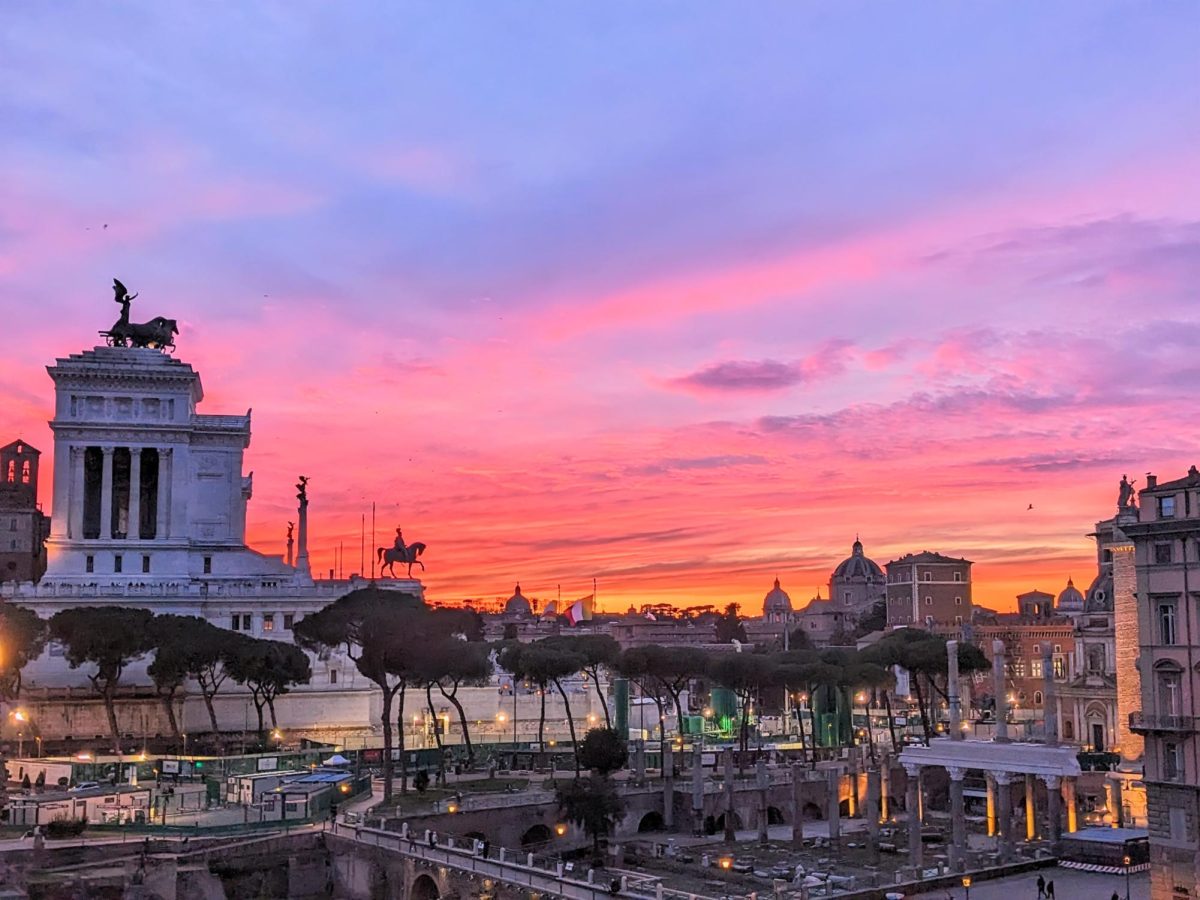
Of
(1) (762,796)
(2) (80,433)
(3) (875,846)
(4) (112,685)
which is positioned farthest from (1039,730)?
(2) (80,433)

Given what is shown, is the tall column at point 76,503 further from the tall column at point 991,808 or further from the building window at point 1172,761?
the building window at point 1172,761

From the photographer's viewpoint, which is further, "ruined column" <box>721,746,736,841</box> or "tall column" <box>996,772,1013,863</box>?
"ruined column" <box>721,746,736,841</box>

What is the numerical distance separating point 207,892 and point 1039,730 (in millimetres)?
68469

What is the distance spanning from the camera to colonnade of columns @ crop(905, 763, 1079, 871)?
167 feet

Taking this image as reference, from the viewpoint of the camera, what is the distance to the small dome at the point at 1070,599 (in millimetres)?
149500

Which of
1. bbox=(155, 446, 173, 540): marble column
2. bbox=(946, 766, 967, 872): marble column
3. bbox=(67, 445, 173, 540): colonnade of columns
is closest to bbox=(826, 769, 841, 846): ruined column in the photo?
bbox=(946, 766, 967, 872): marble column

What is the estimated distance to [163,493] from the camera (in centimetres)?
9256

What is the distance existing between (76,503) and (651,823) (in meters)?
48.4

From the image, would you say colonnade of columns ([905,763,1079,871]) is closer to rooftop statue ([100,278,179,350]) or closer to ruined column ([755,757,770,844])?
ruined column ([755,757,770,844])

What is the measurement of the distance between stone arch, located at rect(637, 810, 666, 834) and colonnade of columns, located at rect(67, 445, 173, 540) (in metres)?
44.3

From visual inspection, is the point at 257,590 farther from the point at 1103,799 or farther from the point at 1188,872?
the point at 1188,872

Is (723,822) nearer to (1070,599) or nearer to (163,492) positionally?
(163,492)

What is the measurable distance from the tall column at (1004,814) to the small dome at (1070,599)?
99.3 metres

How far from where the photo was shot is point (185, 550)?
91.7m
